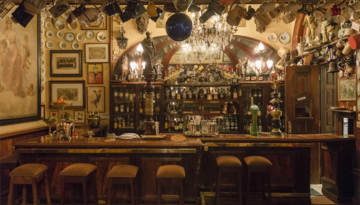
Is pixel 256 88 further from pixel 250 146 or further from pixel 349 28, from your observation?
pixel 250 146

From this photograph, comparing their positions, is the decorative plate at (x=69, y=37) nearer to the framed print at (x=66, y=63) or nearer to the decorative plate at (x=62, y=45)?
the decorative plate at (x=62, y=45)

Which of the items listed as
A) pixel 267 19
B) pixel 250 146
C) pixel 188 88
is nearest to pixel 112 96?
pixel 188 88

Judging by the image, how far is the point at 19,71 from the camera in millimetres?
5137

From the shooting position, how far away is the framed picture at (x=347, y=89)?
4.51m

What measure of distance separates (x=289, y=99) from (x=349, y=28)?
187 centimetres

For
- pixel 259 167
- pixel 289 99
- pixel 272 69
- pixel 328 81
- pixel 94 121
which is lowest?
pixel 259 167

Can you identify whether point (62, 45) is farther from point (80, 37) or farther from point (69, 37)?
point (80, 37)

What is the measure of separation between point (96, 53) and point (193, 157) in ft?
15.5

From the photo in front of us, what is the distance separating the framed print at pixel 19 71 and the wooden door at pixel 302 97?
5.62 m

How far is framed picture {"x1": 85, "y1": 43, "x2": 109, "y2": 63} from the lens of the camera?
7.09 metres

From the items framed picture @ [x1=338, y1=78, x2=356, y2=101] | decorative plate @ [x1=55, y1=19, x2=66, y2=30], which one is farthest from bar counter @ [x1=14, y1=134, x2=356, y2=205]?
decorative plate @ [x1=55, y1=19, x2=66, y2=30]

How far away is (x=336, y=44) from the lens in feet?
15.4

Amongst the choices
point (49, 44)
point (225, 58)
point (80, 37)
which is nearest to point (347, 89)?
point (225, 58)

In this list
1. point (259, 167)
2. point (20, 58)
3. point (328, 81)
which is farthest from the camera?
point (328, 81)
